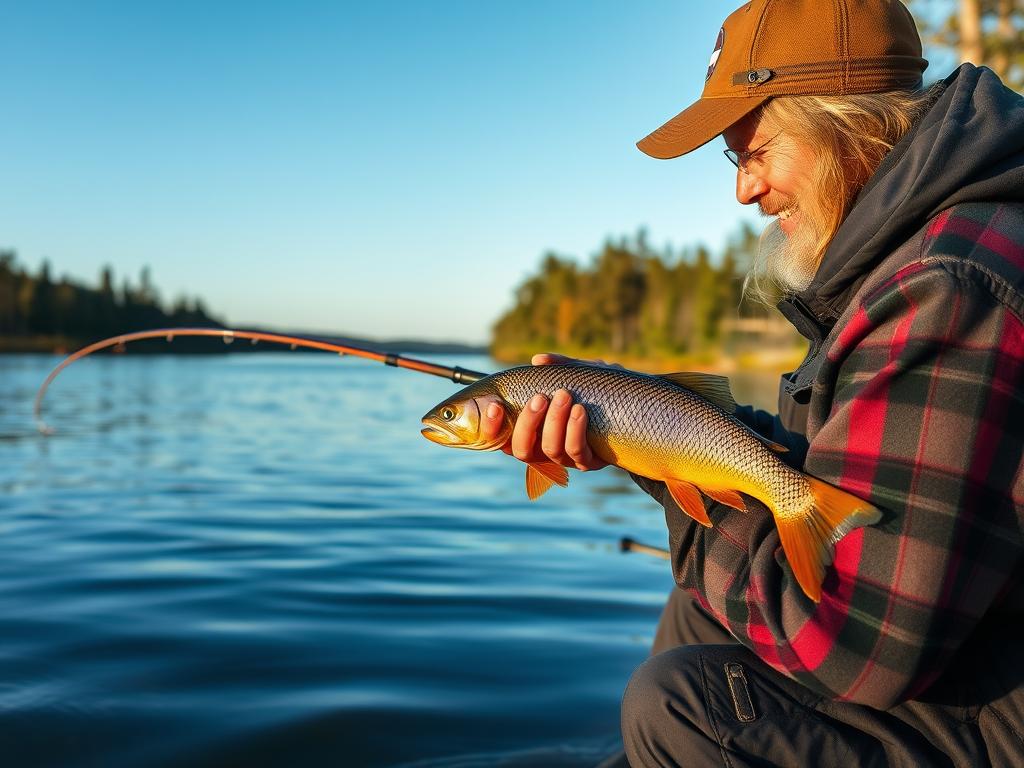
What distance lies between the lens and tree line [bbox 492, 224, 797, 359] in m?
82.4

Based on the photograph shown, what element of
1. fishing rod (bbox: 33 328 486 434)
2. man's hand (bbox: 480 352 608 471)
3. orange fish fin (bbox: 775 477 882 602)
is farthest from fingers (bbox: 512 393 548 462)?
fishing rod (bbox: 33 328 486 434)

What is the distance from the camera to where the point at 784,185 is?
275 cm

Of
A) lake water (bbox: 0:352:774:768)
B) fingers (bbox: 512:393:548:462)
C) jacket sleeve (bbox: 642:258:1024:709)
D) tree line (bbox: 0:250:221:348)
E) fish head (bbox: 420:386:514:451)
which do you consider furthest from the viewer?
tree line (bbox: 0:250:221:348)

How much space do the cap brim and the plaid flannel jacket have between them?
0.80 metres

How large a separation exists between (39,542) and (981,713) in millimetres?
7563

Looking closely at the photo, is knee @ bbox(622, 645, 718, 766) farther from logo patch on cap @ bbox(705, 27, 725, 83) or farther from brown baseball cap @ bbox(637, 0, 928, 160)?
logo patch on cap @ bbox(705, 27, 725, 83)

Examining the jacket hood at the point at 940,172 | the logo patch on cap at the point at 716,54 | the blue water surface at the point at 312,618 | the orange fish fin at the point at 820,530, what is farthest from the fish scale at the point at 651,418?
the blue water surface at the point at 312,618

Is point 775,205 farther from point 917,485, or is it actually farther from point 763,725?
point 763,725

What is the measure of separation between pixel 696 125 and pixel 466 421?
1.17 m

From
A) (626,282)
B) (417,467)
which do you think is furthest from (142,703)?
(626,282)

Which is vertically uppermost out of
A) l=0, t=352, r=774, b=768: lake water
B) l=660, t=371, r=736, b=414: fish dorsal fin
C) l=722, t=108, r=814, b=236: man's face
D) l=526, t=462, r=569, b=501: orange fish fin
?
l=722, t=108, r=814, b=236: man's face

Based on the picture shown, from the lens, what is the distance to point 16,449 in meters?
14.6

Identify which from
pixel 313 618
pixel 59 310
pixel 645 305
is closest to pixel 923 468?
pixel 313 618

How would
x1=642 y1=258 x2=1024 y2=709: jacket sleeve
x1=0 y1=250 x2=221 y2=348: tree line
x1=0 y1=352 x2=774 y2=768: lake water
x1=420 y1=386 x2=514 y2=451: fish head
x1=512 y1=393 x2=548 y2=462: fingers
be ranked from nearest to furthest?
x1=642 y1=258 x2=1024 y2=709: jacket sleeve < x1=512 y1=393 x2=548 y2=462: fingers < x1=420 y1=386 x2=514 y2=451: fish head < x1=0 y1=352 x2=774 y2=768: lake water < x1=0 y1=250 x2=221 y2=348: tree line
